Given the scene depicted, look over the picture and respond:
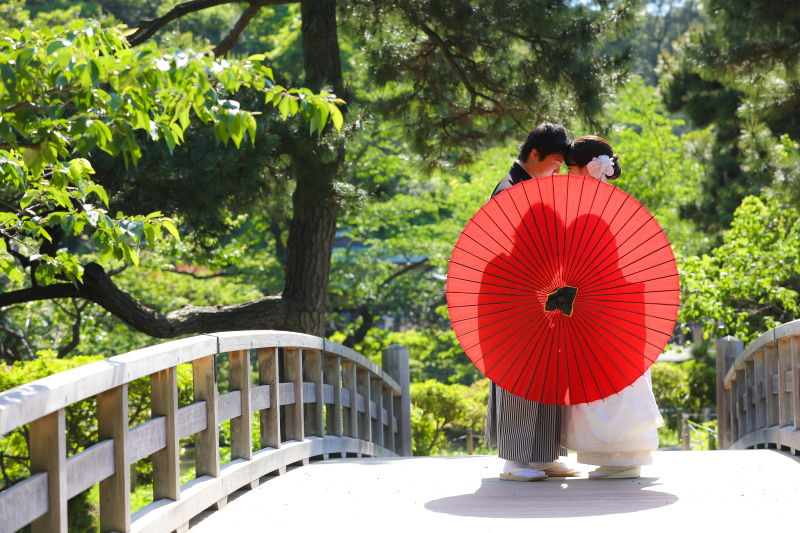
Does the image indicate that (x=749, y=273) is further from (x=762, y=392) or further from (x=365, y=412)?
(x=365, y=412)

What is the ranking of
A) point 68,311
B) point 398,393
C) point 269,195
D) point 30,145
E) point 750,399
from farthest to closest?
1. point 68,311
2. point 398,393
3. point 269,195
4. point 750,399
5. point 30,145

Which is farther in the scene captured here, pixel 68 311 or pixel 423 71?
pixel 68 311

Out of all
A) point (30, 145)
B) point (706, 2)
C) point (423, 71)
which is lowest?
point (30, 145)

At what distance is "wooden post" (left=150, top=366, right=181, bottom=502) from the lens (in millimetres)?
2658

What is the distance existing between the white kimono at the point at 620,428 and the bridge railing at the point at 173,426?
1.53m

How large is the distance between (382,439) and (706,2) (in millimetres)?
5567

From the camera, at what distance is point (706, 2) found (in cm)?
786

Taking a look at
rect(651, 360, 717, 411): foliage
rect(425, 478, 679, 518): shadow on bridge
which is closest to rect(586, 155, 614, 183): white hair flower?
rect(425, 478, 679, 518): shadow on bridge

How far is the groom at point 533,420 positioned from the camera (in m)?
3.50

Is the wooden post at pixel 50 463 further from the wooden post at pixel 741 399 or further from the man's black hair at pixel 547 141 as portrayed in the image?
the wooden post at pixel 741 399

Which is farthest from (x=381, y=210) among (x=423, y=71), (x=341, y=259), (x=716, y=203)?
(x=423, y=71)

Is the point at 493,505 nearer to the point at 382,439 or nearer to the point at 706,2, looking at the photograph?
the point at 382,439

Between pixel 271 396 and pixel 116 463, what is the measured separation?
156 centimetres

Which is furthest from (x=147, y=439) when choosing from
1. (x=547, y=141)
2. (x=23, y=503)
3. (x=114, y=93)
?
(x=547, y=141)
